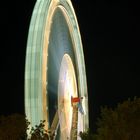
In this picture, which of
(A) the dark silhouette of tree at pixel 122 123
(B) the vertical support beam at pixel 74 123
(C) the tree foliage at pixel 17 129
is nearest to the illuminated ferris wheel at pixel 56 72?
(B) the vertical support beam at pixel 74 123

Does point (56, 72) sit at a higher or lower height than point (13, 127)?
higher

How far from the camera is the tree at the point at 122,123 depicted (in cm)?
1314

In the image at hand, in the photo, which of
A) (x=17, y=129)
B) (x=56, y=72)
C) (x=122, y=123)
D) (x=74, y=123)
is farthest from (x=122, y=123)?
(x=74, y=123)

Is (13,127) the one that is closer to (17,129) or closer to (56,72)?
(17,129)

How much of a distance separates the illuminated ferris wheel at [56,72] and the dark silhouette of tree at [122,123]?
271 centimetres

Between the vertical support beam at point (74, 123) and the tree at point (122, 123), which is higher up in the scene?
the vertical support beam at point (74, 123)

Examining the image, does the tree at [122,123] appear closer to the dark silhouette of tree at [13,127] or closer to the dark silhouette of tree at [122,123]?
the dark silhouette of tree at [122,123]

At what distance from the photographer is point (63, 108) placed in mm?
20500

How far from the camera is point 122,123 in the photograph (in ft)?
43.6

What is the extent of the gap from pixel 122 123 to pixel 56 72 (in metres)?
6.81

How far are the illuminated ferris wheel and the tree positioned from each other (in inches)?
107

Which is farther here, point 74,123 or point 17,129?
point 74,123

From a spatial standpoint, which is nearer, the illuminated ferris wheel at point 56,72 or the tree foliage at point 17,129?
the tree foliage at point 17,129

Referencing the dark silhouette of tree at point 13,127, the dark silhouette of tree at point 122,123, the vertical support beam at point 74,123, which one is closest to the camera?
the dark silhouette of tree at point 122,123
